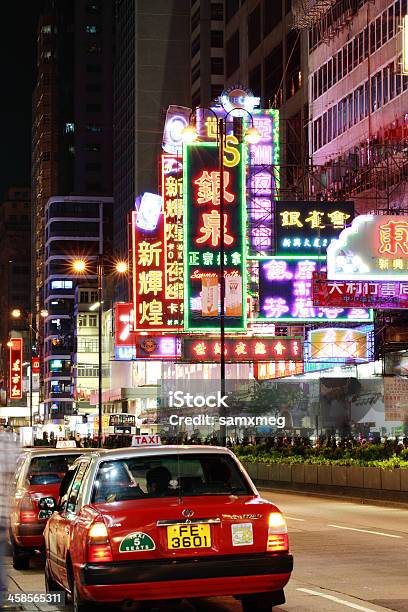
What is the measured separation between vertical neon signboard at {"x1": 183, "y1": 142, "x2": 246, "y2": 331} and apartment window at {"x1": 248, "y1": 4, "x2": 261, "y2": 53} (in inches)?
1423

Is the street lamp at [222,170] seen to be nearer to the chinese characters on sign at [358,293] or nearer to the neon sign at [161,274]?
the chinese characters on sign at [358,293]

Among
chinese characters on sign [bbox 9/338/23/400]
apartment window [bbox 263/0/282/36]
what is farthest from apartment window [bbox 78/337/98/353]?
apartment window [bbox 263/0/282/36]

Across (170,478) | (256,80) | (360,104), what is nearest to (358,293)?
(360,104)

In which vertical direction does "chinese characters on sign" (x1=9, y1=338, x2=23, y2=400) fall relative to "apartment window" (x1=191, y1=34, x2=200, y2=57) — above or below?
below

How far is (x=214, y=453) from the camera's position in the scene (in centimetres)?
1143

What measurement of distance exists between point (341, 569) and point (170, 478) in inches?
206

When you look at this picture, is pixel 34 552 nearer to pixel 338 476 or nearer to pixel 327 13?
pixel 338 476

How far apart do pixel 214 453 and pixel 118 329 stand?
51.8m

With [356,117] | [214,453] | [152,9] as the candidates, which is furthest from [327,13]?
[152,9]

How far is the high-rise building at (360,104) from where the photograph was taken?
2050 inches

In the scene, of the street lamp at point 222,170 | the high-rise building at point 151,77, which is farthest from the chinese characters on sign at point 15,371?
the street lamp at point 222,170

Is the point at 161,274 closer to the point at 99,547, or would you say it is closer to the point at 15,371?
the point at 99,547

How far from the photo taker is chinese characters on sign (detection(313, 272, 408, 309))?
1705 inches

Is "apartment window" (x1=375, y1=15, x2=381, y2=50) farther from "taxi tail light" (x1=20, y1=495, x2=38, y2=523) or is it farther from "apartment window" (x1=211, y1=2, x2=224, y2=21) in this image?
"apartment window" (x1=211, y1=2, x2=224, y2=21)
